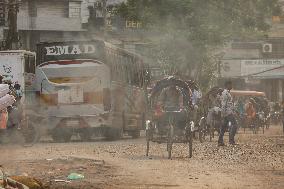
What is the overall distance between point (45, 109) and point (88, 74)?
6.13 ft

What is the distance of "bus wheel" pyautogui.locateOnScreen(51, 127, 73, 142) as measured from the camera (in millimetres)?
23766

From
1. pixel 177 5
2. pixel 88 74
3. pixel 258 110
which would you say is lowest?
pixel 258 110

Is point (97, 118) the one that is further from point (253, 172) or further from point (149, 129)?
point (253, 172)

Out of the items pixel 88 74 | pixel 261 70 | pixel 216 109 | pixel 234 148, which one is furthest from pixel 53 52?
pixel 261 70

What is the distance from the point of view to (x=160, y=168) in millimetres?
13047

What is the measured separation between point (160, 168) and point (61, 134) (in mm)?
11537

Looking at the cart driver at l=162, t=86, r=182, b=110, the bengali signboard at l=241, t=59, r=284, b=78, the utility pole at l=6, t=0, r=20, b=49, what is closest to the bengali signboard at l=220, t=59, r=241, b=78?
the bengali signboard at l=241, t=59, r=284, b=78

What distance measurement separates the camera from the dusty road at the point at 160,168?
10.7 meters

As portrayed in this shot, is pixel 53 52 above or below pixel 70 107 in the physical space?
above

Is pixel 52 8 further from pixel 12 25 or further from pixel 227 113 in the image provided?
pixel 227 113

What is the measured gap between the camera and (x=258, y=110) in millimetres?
34062

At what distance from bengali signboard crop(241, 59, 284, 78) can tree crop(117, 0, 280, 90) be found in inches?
726

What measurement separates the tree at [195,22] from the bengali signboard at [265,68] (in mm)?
18438

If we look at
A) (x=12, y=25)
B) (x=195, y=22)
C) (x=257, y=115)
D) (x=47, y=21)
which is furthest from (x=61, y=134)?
(x=47, y=21)
